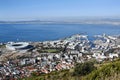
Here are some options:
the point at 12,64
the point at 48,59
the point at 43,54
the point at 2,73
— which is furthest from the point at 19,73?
the point at 43,54

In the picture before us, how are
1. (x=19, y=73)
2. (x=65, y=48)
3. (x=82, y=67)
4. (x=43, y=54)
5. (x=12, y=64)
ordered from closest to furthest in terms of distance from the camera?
(x=82, y=67), (x=19, y=73), (x=12, y=64), (x=43, y=54), (x=65, y=48)

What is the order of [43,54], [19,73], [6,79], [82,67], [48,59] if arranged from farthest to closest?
[43,54] < [48,59] < [19,73] < [6,79] < [82,67]

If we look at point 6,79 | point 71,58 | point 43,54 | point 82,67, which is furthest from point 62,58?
point 82,67

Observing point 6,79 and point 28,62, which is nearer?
point 6,79

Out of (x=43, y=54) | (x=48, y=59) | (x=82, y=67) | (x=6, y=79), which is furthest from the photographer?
(x=43, y=54)

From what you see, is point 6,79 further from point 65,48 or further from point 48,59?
point 65,48

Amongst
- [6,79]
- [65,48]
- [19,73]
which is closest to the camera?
[6,79]

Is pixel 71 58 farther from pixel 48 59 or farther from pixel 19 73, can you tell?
pixel 19 73

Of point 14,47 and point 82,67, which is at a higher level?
point 82,67

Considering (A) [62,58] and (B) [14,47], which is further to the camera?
(B) [14,47]
